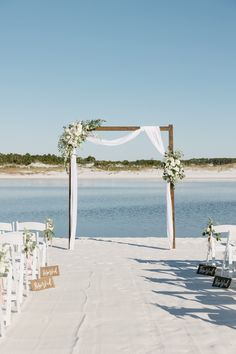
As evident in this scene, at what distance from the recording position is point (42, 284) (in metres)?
7.86

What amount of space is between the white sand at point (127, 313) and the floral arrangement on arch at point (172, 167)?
8.15 feet

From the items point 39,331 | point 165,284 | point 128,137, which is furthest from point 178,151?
point 39,331

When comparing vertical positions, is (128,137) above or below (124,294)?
above

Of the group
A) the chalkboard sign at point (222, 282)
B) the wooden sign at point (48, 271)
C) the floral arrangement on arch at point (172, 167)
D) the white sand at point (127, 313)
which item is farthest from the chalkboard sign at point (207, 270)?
the floral arrangement on arch at point (172, 167)

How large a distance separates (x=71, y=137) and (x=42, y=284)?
5.08m

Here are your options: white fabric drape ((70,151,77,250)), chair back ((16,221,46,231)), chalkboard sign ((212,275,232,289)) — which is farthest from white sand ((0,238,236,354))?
white fabric drape ((70,151,77,250))

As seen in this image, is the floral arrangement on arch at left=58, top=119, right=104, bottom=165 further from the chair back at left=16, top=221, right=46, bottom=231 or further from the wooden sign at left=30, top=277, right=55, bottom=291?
the wooden sign at left=30, top=277, right=55, bottom=291

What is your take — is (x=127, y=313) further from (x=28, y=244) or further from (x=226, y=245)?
(x=226, y=245)

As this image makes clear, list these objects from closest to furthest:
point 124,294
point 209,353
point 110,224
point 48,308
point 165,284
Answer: point 209,353, point 48,308, point 124,294, point 165,284, point 110,224

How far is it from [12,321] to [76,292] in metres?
1.69

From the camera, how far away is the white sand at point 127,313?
5.22m

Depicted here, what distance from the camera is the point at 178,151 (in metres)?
12.8

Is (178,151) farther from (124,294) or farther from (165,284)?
(124,294)

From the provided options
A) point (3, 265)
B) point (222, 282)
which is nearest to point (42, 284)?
point (3, 265)
